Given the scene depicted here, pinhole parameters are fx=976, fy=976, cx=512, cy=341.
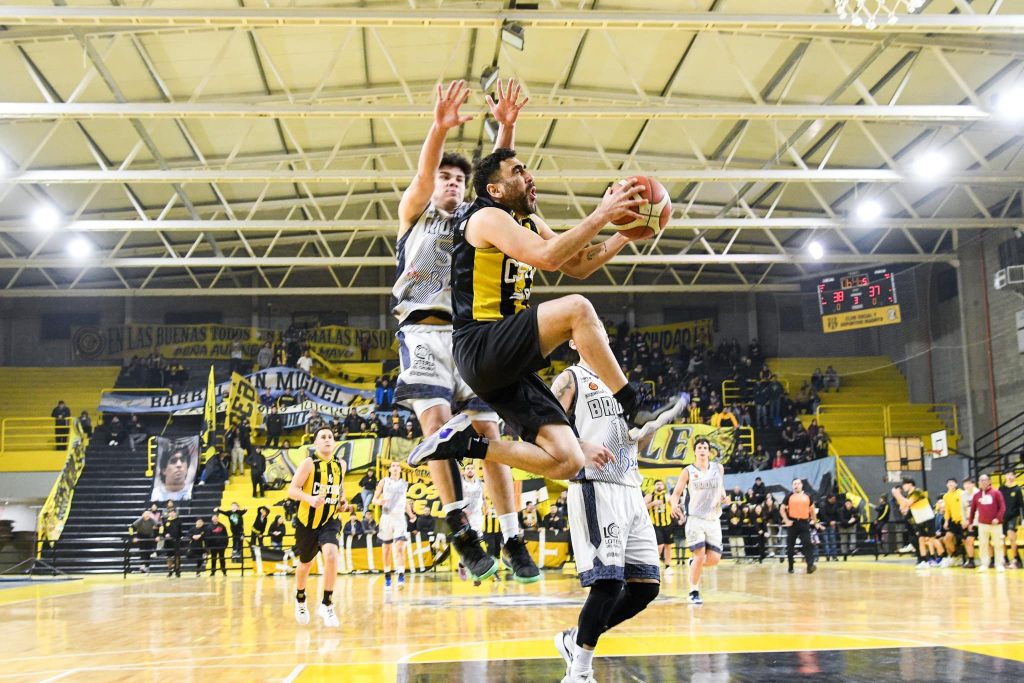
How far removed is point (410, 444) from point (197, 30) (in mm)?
11884

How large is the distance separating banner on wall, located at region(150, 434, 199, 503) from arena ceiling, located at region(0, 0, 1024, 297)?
16.4 feet

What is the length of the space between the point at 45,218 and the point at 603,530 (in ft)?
61.5

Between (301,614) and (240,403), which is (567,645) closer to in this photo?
(301,614)

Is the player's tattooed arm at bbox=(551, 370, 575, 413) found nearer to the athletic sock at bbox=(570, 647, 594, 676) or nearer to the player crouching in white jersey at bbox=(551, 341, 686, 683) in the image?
the player crouching in white jersey at bbox=(551, 341, 686, 683)

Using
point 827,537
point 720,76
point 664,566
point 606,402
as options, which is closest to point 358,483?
point 664,566

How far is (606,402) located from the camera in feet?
22.6

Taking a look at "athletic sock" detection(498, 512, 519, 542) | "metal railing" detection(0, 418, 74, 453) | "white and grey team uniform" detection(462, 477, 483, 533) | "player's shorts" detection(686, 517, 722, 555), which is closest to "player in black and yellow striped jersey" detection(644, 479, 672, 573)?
"white and grey team uniform" detection(462, 477, 483, 533)

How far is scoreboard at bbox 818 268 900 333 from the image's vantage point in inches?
979

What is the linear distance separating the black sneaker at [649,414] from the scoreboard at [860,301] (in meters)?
21.4

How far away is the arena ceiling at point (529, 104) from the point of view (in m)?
15.7

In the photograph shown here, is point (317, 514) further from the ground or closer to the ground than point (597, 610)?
further from the ground

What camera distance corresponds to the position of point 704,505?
1256 centimetres

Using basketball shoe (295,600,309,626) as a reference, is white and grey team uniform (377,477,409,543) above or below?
above

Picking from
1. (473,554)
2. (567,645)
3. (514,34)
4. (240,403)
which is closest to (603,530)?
(567,645)
